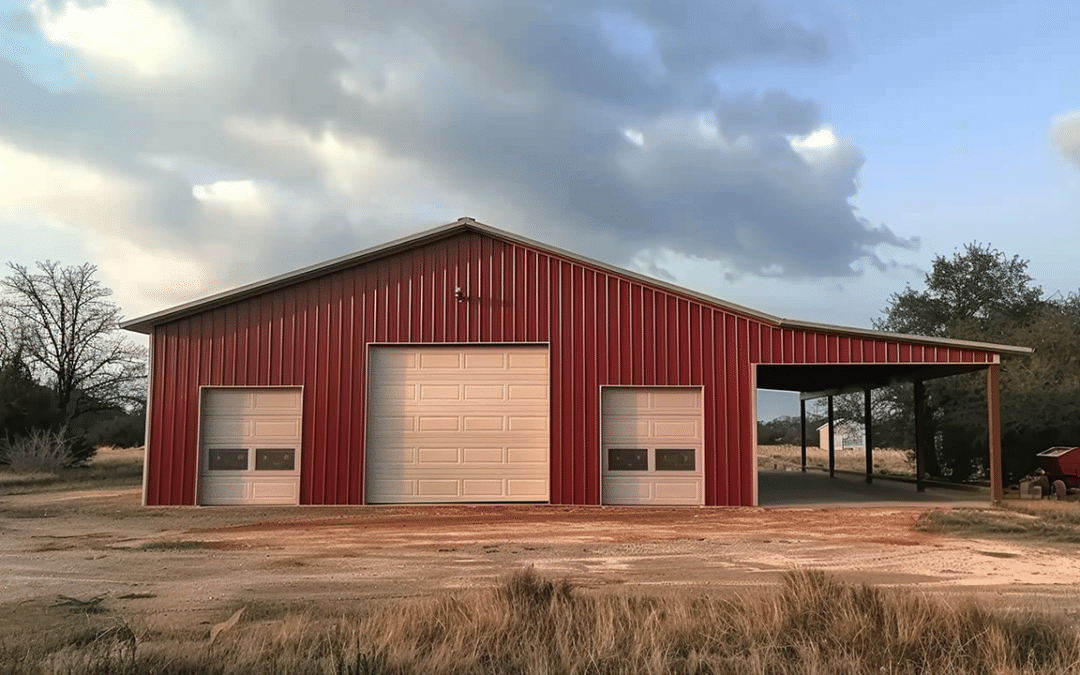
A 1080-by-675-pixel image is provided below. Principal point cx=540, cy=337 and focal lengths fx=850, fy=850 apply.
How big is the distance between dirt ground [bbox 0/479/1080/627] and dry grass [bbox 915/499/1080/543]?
65cm

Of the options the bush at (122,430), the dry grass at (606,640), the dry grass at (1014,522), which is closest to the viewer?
the dry grass at (606,640)

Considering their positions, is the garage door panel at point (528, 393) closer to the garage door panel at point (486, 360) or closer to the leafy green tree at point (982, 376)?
the garage door panel at point (486, 360)

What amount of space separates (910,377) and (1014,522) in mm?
9386

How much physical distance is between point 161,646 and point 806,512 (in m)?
13.5

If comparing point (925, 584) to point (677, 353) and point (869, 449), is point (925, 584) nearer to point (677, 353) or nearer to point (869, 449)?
point (677, 353)

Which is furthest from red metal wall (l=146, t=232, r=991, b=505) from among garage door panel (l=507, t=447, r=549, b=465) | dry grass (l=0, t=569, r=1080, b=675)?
dry grass (l=0, t=569, r=1080, b=675)

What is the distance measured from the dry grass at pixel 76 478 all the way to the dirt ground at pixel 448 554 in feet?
23.1

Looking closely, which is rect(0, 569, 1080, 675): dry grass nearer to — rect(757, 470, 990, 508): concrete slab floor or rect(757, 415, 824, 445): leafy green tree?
rect(757, 470, 990, 508): concrete slab floor

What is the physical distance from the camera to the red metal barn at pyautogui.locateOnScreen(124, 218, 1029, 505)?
17.6m

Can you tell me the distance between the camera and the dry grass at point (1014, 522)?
1356 cm

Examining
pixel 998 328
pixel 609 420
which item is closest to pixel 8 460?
pixel 609 420

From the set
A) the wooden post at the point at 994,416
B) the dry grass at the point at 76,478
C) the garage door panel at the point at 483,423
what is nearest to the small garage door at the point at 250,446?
the garage door panel at the point at 483,423

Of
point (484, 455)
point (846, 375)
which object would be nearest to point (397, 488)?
point (484, 455)

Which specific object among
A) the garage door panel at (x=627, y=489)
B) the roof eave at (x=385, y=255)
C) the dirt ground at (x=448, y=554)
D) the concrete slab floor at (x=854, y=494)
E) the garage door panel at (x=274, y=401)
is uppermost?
the roof eave at (x=385, y=255)
